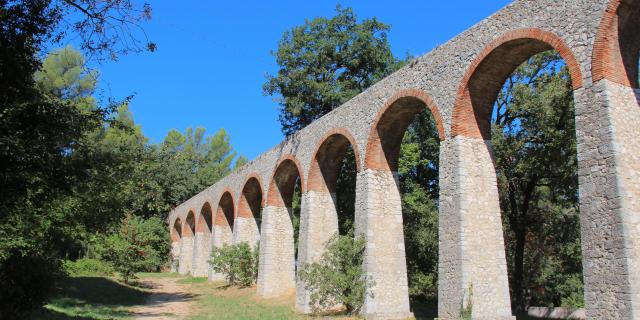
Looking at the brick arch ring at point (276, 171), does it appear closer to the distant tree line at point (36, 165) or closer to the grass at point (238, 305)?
the grass at point (238, 305)

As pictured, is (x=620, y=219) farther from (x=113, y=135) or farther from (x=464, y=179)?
(x=113, y=135)

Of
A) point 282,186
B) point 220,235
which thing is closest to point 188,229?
point 220,235

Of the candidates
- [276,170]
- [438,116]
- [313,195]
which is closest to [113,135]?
[276,170]

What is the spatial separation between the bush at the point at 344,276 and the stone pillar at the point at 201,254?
57.3 ft

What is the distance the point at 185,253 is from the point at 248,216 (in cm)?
1294

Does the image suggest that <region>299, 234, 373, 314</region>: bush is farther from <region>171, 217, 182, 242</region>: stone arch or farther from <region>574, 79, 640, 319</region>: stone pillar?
<region>171, 217, 182, 242</region>: stone arch

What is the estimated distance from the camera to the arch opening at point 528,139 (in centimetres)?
1069

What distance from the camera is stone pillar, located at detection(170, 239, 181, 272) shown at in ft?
122

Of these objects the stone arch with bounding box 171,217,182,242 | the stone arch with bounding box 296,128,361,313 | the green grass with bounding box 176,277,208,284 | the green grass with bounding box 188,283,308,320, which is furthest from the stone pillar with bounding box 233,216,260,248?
the stone arch with bounding box 171,217,182,242

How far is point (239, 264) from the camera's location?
72.1ft

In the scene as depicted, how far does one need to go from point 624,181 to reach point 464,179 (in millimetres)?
3324

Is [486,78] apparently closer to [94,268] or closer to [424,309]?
[424,309]

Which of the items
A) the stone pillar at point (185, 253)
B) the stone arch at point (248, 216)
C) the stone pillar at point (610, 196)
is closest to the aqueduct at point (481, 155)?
the stone pillar at point (610, 196)

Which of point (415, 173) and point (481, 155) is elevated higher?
point (415, 173)
